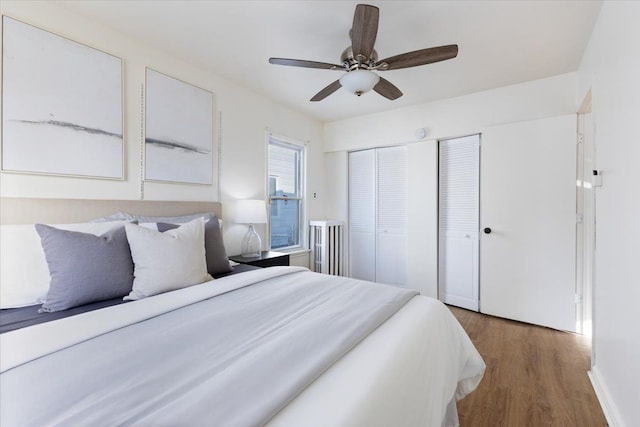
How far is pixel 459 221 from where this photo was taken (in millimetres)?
3430

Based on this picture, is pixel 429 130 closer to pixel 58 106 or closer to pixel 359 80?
pixel 359 80

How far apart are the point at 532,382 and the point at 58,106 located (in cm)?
366

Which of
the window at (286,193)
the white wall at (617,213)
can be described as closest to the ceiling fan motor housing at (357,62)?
the white wall at (617,213)

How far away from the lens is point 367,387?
81cm

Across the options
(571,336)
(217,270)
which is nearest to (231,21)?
(217,270)

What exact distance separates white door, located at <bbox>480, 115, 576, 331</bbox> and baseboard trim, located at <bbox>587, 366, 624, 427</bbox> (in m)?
0.92

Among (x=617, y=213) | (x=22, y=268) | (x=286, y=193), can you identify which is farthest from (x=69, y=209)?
(x=617, y=213)

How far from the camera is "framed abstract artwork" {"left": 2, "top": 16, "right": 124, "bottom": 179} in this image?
169 centimetres

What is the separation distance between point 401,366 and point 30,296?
1843 mm

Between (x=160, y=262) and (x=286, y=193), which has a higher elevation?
(x=286, y=193)

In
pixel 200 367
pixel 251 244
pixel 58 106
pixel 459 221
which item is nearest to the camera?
pixel 200 367

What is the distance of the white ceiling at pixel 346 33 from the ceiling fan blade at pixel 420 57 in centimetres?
31

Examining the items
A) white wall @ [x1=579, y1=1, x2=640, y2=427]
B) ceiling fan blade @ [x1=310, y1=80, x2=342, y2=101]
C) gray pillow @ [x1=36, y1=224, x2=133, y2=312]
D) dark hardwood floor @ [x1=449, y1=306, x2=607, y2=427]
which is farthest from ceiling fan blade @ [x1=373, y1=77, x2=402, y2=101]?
dark hardwood floor @ [x1=449, y1=306, x2=607, y2=427]

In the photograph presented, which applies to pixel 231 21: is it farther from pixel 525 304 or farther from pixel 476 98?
pixel 525 304
